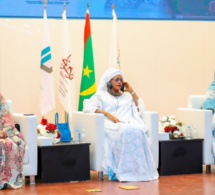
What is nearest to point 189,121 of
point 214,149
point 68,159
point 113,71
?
point 214,149

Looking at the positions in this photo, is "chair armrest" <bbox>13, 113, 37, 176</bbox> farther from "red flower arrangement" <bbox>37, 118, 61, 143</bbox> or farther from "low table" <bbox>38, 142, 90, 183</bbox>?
"red flower arrangement" <bbox>37, 118, 61, 143</bbox>

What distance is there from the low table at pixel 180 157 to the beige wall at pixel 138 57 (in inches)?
70.6

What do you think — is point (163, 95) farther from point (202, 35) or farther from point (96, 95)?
point (96, 95)

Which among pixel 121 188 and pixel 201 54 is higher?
pixel 201 54

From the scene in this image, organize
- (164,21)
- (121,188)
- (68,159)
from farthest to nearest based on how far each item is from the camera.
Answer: (164,21) < (68,159) < (121,188)

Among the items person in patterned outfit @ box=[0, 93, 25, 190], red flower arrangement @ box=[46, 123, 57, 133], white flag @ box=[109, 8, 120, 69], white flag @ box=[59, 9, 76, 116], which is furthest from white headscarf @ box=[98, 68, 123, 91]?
person in patterned outfit @ box=[0, 93, 25, 190]

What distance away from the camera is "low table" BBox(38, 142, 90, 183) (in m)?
8.23

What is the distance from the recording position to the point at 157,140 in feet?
28.7

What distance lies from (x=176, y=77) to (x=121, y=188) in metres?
3.49

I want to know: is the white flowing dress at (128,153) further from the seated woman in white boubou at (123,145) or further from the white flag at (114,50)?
the white flag at (114,50)

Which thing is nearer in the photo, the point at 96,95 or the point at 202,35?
the point at 96,95

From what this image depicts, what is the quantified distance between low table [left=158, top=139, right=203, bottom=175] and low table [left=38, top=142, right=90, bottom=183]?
1009 mm

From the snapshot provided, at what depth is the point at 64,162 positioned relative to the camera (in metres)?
8.32

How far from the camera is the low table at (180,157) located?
8891 millimetres
